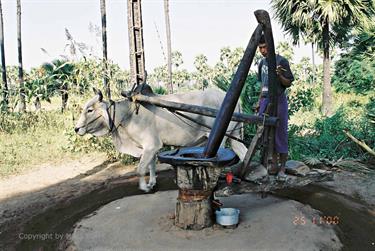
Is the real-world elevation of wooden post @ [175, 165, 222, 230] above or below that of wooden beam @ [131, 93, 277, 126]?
below

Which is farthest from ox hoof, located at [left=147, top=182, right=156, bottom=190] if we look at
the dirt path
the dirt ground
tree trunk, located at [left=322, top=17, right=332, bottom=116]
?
Result: tree trunk, located at [left=322, top=17, right=332, bottom=116]

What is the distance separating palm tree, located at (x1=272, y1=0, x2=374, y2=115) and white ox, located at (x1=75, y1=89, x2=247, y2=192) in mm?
8827

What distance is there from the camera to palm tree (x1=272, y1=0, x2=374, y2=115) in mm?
12086

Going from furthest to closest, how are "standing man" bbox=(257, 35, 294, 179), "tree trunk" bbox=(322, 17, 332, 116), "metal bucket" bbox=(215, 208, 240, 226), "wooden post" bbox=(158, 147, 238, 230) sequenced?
"tree trunk" bbox=(322, 17, 332, 116) < "standing man" bbox=(257, 35, 294, 179) < "metal bucket" bbox=(215, 208, 240, 226) < "wooden post" bbox=(158, 147, 238, 230)

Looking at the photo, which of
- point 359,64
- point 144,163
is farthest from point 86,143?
point 359,64

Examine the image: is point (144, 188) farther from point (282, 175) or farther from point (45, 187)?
point (282, 175)

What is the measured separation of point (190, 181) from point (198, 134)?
5.91ft

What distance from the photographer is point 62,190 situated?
205 inches

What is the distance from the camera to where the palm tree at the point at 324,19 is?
12086 mm

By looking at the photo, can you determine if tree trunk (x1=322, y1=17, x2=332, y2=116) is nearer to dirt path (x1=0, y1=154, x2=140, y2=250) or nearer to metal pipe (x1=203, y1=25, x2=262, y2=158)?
dirt path (x1=0, y1=154, x2=140, y2=250)

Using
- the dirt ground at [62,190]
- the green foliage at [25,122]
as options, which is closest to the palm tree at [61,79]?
the green foliage at [25,122]

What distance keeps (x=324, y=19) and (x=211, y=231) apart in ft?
36.4

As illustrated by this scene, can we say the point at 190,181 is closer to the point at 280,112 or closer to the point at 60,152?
the point at 280,112

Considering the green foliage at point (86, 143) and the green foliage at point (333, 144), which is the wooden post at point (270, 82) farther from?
the green foliage at point (86, 143)
